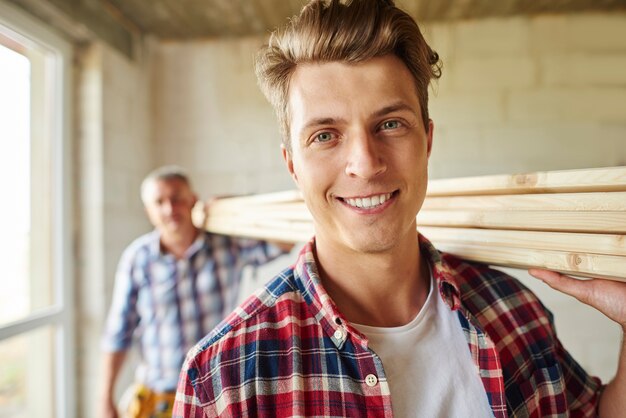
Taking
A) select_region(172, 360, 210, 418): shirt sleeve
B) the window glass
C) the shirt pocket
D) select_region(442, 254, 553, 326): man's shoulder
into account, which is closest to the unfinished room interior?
the window glass

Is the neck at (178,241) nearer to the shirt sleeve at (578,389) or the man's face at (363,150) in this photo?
the man's face at (363,150)

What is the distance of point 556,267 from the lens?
0.98 metres

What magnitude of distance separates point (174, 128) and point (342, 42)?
2568mm

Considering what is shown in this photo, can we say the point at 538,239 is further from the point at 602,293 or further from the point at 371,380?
the point at 371,380

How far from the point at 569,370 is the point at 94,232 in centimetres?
257

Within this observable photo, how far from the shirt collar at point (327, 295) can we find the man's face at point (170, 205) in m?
1.41

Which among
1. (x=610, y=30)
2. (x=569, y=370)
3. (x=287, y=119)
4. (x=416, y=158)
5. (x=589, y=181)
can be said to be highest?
(x=610, y=30)

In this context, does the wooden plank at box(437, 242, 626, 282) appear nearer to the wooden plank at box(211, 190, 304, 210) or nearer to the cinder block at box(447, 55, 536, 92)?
the wooden plank at box(211, 190, 304, 210)

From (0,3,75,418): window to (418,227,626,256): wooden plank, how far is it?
85.7 inches

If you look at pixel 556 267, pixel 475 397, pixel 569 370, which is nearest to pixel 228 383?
pixel 475 397

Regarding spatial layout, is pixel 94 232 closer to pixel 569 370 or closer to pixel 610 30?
pixel 569 370

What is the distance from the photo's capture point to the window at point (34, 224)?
2.28 m

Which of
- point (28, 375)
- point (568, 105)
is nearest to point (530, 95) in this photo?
point (568, 105)

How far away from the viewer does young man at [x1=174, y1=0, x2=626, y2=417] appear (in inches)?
36.6
